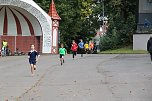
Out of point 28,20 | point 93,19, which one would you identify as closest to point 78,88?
point 28,20

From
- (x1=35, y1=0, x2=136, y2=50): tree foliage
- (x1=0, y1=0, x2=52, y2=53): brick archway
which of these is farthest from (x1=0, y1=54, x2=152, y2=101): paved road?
(x1=35, y1=0, x2=136, y2=50): tree foliage

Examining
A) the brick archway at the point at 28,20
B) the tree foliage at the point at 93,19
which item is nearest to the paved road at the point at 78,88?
the brick archway at the point at 28,20

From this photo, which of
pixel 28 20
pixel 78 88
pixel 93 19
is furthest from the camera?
pixel 93 19

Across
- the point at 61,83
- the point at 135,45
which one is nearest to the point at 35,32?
the point at 135,45

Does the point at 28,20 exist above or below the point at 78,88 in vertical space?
above

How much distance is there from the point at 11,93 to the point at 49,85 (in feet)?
7.78

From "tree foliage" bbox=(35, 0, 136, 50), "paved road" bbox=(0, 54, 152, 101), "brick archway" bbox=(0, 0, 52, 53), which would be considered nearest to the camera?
"paved road" bbox=(0, 54, 152, 101)

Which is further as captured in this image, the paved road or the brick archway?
the brick archway

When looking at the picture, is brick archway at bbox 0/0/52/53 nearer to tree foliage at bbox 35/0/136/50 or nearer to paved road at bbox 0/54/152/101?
tree foliage at bbox 35/0/136/50

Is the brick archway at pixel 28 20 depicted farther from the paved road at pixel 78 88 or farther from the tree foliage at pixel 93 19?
the paved road at pixel 78 88

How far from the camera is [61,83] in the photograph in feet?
53.5

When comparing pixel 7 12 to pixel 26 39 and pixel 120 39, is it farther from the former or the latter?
pixel 120 39

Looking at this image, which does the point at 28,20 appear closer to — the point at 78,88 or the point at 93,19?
the point at 93,19

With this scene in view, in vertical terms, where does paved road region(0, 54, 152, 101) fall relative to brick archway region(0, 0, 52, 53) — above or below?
below
